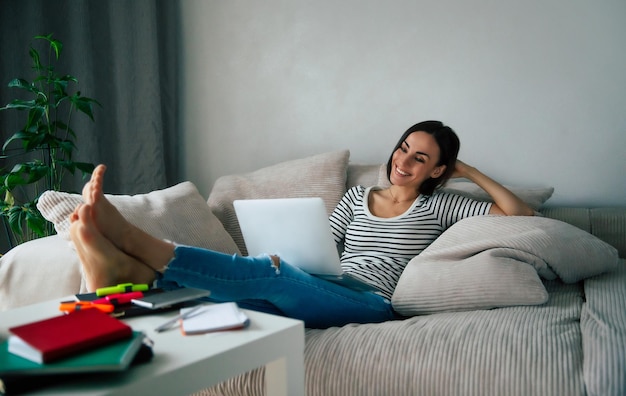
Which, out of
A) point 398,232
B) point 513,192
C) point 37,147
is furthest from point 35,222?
point 513,192

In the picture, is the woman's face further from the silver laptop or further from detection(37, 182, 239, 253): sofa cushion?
detection(37, 182, 239, 253): sofa cushion

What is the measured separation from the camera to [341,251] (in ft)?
7.07

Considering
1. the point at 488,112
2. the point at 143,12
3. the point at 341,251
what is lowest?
the point at 341,251

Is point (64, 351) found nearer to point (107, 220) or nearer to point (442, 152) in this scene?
point (107, 220)

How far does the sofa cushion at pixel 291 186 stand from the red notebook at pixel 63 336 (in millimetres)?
1356

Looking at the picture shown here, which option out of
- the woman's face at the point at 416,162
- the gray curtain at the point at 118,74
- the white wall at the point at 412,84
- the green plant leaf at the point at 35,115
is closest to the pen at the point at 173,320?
the woman's face at the point at 416,162

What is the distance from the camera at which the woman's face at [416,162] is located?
201 centimetres

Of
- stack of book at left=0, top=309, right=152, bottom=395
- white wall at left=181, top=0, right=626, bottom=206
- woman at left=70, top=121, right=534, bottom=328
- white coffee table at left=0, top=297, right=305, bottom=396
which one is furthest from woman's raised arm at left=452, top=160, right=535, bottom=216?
stack of book at left=0, top=309, right=152, bottom=395

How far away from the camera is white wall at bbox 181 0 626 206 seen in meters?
2.15

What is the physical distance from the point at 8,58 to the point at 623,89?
8.01ft

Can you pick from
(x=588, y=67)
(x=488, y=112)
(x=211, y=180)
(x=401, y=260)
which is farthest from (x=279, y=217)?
(x=211, y=180)

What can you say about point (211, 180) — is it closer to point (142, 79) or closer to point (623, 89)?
point (142, 79)

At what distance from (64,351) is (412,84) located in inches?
76.6

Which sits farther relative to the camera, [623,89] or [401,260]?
[623,89]
